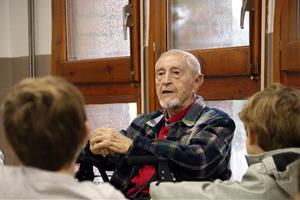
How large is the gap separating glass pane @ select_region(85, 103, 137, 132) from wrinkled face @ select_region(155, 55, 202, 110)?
0.65 meters

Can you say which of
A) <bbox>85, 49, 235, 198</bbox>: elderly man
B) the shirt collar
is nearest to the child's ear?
<bbox>85, 49, 235, 198</bbox>: elderly man

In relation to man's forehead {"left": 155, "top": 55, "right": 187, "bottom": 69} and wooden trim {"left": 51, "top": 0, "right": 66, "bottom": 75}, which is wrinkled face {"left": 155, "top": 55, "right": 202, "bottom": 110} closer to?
man's forehead {"left": 155, "top": 55, "right": 187, "bottom": 69}

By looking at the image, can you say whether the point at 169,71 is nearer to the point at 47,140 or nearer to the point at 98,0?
the point at 98,0

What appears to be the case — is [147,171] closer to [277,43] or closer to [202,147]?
[202,147]

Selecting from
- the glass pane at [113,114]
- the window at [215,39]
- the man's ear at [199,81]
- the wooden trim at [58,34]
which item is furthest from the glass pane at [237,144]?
the wooden trim at [58,34]

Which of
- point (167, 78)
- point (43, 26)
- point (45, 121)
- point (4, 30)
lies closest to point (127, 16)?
point (167, 78)

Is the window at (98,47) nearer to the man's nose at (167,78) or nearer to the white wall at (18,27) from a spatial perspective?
the white wall at (18,27)

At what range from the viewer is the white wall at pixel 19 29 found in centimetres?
351

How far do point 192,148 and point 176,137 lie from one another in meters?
0.22

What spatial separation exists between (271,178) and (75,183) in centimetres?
62

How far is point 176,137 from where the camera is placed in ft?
7.41

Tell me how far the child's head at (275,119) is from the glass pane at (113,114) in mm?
1459

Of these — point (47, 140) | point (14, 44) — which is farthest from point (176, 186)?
point (14, 44)

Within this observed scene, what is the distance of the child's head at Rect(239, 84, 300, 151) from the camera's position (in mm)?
1567
